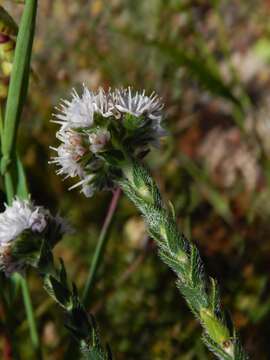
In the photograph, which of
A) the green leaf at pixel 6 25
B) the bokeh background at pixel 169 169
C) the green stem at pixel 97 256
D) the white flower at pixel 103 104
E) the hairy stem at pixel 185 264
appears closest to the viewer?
the hairy stem at pixel 185 264

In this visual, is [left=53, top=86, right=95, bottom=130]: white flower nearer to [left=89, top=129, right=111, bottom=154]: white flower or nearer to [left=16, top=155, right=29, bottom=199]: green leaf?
[left=89, top=129, right=111, bottom=154]: white flower

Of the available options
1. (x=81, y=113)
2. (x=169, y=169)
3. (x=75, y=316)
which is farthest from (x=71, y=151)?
(x=169, y=169)

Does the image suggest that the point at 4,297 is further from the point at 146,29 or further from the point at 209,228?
the point at 146,29

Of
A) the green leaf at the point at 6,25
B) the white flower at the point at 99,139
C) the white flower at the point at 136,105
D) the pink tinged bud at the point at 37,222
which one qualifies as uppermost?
the green leaf at the point at 6,25

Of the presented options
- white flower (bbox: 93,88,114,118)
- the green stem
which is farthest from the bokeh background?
white flower (bbox: 93,88,114,118)

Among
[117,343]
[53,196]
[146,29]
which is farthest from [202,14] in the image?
[117,343]

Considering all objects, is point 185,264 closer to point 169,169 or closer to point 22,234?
point 22,234

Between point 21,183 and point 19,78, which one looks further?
point 21,183

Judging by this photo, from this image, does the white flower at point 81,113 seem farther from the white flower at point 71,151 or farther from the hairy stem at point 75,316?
the hairy stem at point 75,316

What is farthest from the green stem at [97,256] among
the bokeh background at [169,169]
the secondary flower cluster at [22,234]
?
the secondary flower cluster at [22,234]
